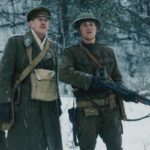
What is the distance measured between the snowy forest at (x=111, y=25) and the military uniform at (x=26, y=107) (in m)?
6.56

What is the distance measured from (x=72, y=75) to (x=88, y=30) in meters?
0.52

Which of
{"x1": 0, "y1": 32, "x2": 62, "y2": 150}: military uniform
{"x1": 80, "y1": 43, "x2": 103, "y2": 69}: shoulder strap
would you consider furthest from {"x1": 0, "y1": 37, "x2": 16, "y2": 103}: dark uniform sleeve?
{"x1": 80, "y1": 43, "x2": 103, "y2": 69}: shoulder strap

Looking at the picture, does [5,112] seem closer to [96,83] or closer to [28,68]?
[28,68]

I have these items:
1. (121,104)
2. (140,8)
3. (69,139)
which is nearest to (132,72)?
(140,8)

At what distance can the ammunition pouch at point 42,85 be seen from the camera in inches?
217

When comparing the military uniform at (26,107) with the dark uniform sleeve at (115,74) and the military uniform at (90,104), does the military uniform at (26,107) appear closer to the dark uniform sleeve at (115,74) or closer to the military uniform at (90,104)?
the military uniform at (90,104)

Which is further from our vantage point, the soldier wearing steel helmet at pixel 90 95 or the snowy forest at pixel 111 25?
the snowy forest at pixel 111 25

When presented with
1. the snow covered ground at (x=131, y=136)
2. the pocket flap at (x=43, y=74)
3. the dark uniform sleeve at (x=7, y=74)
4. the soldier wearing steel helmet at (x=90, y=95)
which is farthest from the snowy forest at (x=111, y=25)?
the dark uniform sleeve at (x=7, y=74)

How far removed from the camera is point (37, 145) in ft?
18.3

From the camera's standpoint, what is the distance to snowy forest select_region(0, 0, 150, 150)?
44.6ft

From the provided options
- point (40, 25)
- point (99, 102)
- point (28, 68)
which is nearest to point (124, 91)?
point (99, 102)

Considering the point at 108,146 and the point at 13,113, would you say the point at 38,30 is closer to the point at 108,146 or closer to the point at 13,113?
the point at 13,113

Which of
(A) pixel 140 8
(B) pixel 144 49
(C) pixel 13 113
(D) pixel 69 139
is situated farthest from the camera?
(B) pixel 144 49

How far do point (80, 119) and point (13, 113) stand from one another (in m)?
0.70
